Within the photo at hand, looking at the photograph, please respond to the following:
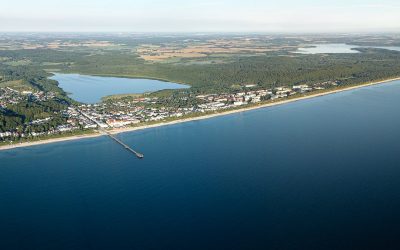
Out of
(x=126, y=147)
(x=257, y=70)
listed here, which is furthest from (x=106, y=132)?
(x=257, y=70)

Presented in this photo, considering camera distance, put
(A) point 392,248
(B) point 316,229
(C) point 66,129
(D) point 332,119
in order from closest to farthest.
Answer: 1. (A) point 392,248
2. (B) point 316,229
3. (C) point 66,129
4. (D) point 332,119

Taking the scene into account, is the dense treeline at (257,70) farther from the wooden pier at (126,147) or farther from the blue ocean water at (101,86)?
the wooden pier at (126,147)

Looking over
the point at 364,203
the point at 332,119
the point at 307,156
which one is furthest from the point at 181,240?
the point at 332,119

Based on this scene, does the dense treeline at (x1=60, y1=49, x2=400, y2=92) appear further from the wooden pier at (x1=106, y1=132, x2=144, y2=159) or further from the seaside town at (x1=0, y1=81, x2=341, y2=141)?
the wooden pier at (x1=106, y1=132, x2=144, y2=159)

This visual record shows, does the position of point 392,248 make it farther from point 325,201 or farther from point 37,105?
point 37,105

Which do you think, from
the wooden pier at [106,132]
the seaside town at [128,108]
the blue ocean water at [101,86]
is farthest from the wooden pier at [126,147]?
the blue ocean water at [101,86]

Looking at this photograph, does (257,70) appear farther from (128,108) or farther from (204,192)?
(204,192)
